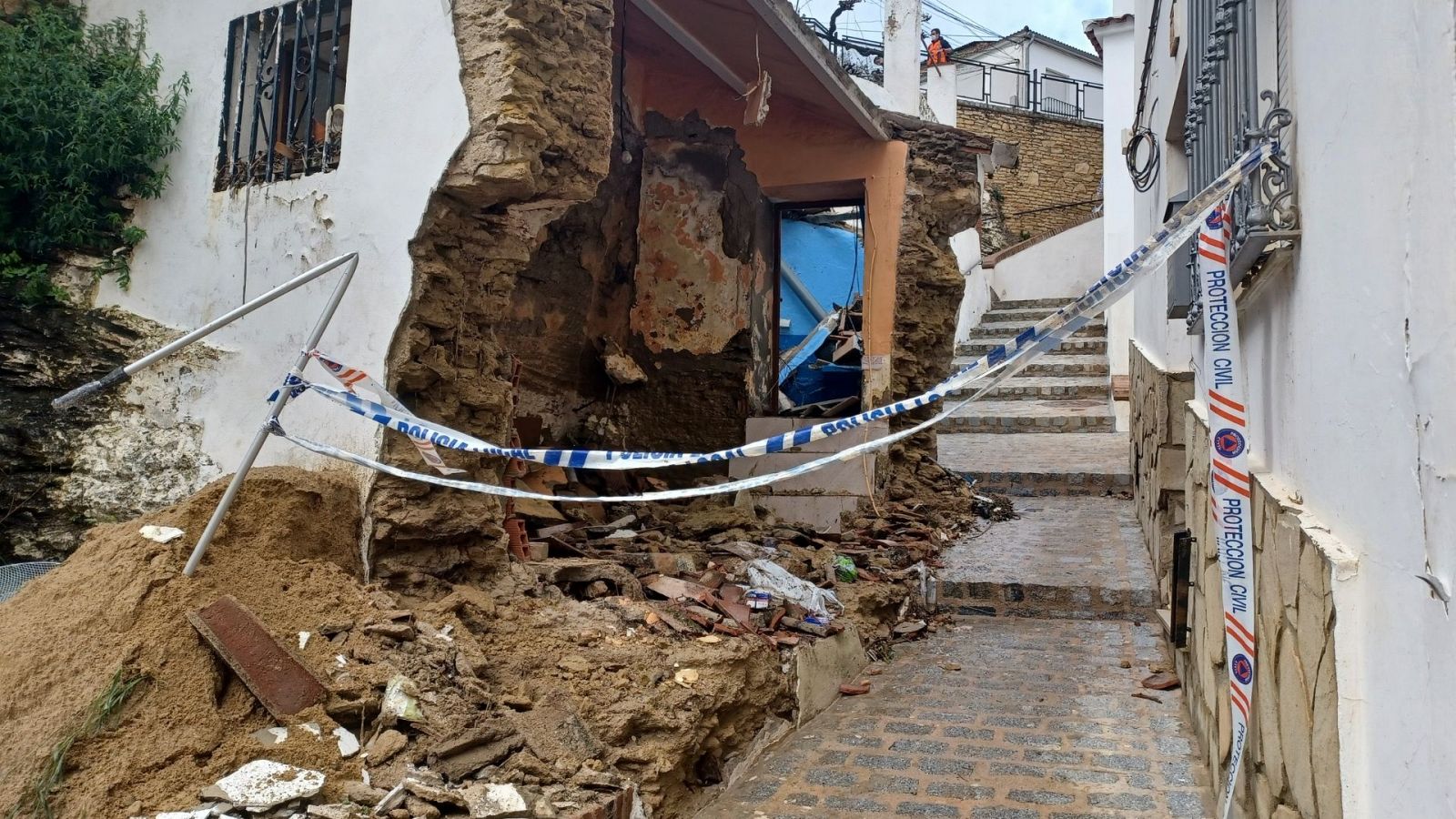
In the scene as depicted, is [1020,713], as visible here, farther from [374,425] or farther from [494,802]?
[374,425]

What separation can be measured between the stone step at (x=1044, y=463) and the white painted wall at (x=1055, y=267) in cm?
806

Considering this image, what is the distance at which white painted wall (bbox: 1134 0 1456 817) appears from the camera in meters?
1.52

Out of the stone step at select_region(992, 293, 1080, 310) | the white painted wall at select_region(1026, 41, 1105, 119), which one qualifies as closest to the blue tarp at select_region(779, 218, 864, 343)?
the stone step at select_region(992, 293, 1080, 310)

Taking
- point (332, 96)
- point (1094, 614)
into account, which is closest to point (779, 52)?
point (332, 96)

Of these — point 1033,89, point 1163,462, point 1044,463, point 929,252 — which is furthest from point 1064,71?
point 1163,462

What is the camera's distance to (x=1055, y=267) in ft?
72.5

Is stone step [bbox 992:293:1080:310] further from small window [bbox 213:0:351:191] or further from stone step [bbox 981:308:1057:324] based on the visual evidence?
small window [bbox 213:0:351:191]

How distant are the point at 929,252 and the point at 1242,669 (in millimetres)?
7189

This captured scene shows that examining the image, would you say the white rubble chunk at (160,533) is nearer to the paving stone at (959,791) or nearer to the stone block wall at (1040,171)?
the paving stone at (959,791)

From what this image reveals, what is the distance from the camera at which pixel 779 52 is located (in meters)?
7.83

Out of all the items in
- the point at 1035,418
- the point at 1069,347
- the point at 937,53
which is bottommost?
the point at 1035,418

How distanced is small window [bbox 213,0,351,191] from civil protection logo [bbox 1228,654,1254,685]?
439 cm

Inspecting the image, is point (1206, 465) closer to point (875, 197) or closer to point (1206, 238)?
point (1206, 238)

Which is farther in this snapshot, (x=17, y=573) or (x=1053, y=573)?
(x=1053, y=573)
